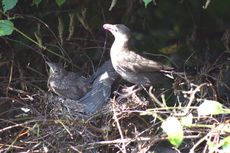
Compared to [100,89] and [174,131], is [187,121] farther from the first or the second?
[100,89]

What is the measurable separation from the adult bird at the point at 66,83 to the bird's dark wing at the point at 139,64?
0.32m

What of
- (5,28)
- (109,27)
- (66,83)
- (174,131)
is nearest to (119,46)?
(109,27)

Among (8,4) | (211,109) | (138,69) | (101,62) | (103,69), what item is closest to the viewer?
(211,109)

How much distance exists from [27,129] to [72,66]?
88cm

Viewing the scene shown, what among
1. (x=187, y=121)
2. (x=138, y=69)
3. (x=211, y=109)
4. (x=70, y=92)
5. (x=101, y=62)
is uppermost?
(x=211, y=109)

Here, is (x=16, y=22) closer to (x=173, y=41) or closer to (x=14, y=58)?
(x=14, y=58)

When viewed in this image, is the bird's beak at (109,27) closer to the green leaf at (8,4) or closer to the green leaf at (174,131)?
the green leaf at (8,4)

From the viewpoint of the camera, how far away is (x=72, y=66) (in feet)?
14.3

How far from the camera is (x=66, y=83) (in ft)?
13.3

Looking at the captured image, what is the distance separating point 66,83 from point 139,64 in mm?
527

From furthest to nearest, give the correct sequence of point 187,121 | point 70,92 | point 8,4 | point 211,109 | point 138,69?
point 70,92
point 138,69
point 8,4
point 187,121
point 211,109

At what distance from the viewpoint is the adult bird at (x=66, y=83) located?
13.2 ft

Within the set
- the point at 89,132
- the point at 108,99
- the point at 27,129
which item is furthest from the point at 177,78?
the point at 27,129

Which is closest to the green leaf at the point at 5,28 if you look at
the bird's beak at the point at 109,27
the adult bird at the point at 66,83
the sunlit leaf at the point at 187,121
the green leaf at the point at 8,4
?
the green leaf at the point at 8,4
